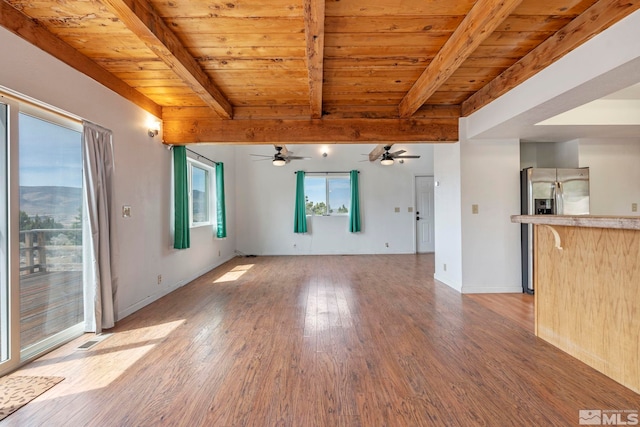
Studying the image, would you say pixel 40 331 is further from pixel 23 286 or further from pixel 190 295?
pixel 190 295

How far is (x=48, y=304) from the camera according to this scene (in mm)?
2629

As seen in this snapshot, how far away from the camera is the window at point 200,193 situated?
18.1 feet

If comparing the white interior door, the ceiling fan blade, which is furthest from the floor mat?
the white interior door

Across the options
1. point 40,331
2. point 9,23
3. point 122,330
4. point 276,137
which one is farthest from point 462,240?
point 9,23

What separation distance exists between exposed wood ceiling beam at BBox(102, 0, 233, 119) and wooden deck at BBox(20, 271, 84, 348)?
1993 millimetres

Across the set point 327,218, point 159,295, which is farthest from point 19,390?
point 327,218

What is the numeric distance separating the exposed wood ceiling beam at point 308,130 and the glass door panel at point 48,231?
147 centimetres

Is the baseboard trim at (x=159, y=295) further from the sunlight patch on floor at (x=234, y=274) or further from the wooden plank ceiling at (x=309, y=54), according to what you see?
the wooden plank ceiling at (x=309, y=54)

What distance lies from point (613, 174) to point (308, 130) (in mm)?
4395

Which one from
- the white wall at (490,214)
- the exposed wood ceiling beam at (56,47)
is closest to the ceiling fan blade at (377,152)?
the white wall at (490,214)

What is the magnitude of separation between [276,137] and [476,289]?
337cm

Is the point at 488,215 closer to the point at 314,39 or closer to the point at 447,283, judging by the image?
the point at 447,283

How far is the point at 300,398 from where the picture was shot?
188 cm

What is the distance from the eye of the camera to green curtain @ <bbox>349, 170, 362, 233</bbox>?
8078mm
